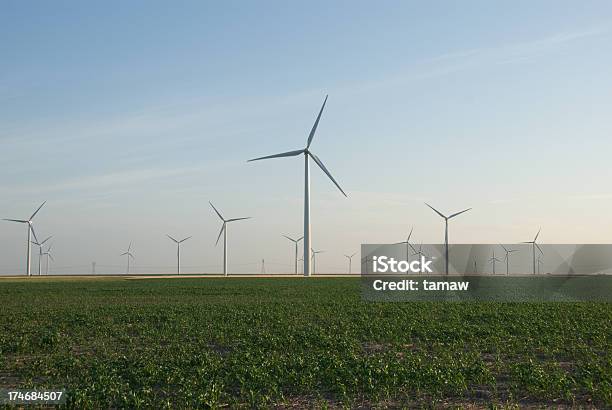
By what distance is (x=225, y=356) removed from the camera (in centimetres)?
2625

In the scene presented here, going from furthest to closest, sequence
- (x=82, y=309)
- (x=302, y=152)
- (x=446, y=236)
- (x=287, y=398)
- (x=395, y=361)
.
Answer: (x=446, y=236), (x=302, y=152), (x=82, y=309), (x=395, y=361), (x=287, y=398)

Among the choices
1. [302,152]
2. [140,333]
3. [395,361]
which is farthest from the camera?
[302,152]

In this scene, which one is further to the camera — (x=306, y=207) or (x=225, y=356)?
(x=306, y=207)

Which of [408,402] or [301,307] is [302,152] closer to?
[301,307]

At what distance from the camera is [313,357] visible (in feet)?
81.0

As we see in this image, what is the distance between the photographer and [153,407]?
17.7m

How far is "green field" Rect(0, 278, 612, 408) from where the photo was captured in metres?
19.2

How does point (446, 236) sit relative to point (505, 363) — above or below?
above

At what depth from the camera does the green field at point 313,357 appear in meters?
19.2

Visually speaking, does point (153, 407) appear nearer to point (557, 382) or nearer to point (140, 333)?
point (557, 382)

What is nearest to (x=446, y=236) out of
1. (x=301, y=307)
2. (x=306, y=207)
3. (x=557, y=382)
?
(x=306, y=207)

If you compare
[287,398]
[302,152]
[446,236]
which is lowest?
[287,398]

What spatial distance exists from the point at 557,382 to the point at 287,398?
8455 millimetres

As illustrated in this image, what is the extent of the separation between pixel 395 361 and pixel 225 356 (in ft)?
23.2
